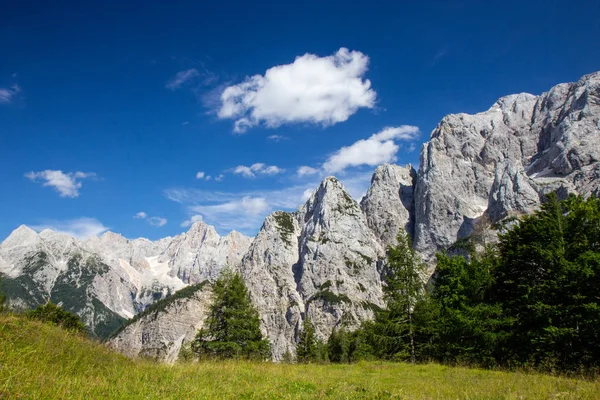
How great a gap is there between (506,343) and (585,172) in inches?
8474

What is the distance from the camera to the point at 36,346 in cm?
1106

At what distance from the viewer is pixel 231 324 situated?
35.0 meters

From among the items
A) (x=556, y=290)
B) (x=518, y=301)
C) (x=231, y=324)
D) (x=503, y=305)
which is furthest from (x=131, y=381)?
(x=503, y=305)

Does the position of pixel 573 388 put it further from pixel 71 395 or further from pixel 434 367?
pixel 71 395

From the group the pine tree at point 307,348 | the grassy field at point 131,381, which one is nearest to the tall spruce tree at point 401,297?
the grassy field at point 131,381

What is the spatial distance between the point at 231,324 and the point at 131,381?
2610 cm

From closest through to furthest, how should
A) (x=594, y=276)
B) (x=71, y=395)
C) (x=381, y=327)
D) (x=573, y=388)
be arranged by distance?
(x=71, y=395), (x=573, y=388), (x=594, y=276), (x=381, y=327)

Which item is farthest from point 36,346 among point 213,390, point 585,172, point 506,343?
point 585,172

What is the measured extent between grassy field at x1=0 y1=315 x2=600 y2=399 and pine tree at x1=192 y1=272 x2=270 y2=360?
2171 cm

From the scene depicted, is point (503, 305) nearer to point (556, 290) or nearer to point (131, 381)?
point (556, 290)

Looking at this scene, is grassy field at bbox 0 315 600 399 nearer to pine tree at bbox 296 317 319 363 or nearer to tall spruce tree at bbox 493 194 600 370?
tall spruce tree at bbox 493 194 600 370

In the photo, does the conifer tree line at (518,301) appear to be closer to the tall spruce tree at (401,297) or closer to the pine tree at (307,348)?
the tall spruce tree at (401,297)

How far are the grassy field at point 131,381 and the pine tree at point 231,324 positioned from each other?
21.7 meters

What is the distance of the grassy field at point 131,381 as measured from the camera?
8492 mm
